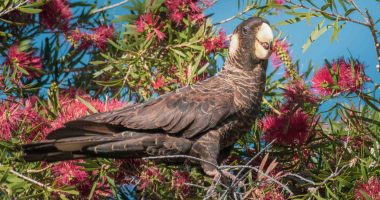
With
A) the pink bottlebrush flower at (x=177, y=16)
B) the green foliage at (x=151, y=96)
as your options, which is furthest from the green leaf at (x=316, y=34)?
the pink bottlebrush flower at (x=177, y=16)

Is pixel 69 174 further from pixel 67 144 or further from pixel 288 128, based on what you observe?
pixel 288 128

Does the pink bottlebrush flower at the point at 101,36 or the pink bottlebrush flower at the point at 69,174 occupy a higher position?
the pink bottlebrush flower at the point at 101,36

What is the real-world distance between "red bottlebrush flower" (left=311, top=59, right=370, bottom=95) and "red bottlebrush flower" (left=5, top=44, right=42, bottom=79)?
0.98 meters

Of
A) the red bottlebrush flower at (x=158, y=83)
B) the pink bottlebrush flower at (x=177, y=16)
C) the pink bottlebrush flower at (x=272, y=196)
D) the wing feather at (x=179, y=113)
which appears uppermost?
the pink bottlebrush flower at (x=177, y=16)

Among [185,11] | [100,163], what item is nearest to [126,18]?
[185,11]

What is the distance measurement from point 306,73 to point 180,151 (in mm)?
531

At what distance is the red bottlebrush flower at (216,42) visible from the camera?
112 inches

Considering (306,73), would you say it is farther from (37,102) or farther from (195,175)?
(37,102)

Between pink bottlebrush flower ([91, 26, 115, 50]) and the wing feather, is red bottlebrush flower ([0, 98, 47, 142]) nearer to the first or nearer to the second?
the wing feather

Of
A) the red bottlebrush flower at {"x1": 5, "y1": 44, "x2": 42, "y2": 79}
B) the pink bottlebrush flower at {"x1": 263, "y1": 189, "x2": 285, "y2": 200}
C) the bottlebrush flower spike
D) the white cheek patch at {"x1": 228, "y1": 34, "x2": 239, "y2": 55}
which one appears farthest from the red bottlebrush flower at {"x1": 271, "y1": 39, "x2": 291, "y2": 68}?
the red bottlebrush flower at {"x1": 5, "y1": 44, "x2": 42, "y2": 79}

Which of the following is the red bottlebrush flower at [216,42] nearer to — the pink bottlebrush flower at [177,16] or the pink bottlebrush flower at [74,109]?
the pink bottlebrush flower at [177,16]

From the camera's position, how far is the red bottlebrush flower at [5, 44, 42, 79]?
276cm

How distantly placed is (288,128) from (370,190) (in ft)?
1.75

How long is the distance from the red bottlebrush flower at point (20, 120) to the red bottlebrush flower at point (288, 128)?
69cm
